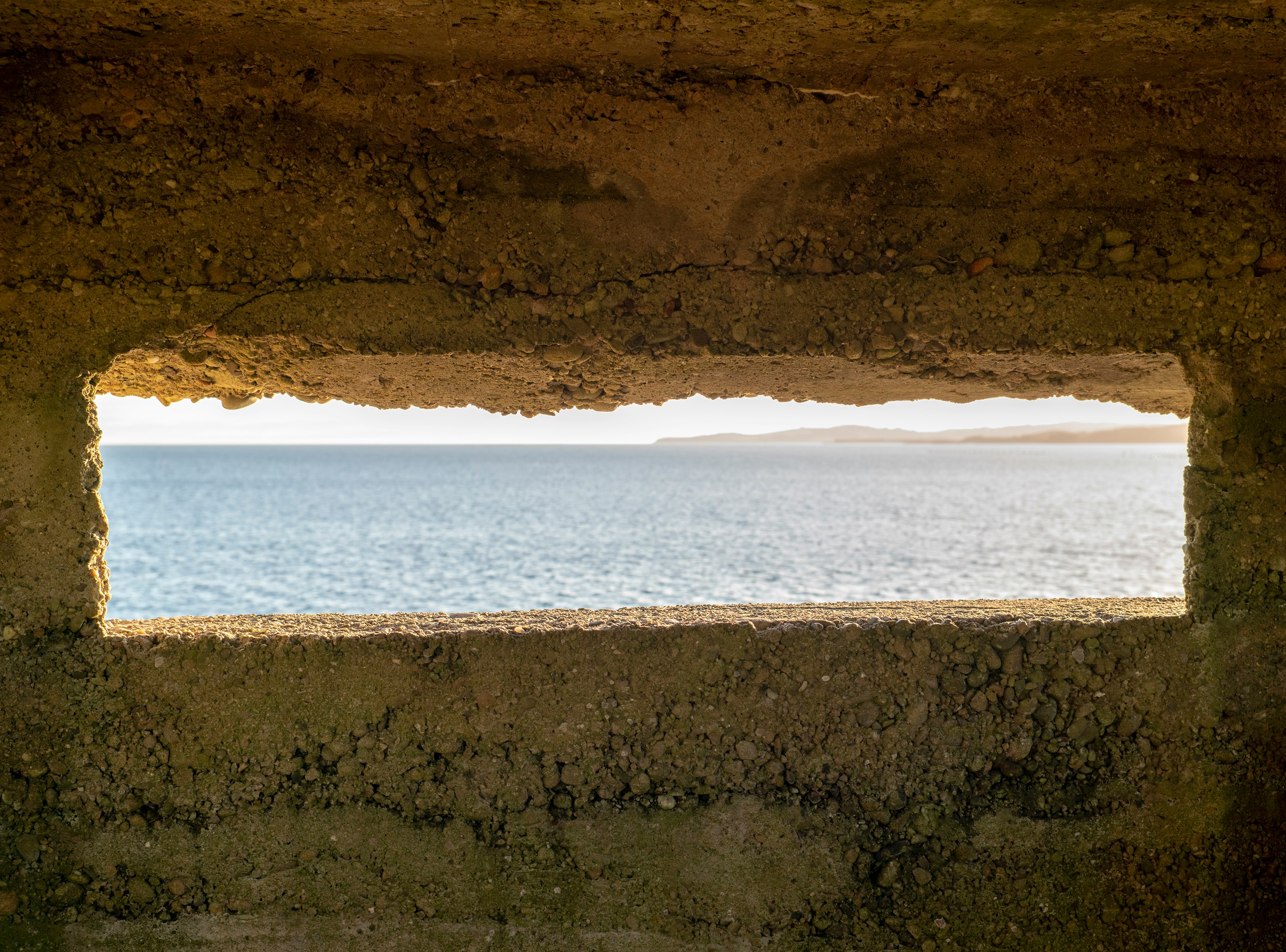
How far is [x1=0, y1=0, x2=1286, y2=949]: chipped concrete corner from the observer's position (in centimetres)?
213

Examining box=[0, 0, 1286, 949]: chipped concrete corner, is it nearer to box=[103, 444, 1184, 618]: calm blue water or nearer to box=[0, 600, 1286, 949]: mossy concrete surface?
box=[0, 600, 1286, 949]: mossy concrete surface

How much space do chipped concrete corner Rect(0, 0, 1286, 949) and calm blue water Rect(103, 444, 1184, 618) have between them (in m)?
7.06

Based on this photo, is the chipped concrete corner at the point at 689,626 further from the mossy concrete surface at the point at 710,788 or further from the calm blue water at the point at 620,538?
the calm blue water at the point at 620,538

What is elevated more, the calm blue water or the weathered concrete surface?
the weathered concrete surface

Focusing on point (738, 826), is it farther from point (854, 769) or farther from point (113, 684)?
point (113, 684)

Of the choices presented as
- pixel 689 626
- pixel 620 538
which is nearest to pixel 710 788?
pixel 689 626

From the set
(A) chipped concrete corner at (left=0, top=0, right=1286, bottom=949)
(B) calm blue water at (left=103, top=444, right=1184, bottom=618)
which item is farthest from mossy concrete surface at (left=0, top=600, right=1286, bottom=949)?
(B) calm blue water at (left=103, top=444, right=1184, bottom=618)

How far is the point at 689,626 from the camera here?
2211 millimetres

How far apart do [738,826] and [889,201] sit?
1.81 m

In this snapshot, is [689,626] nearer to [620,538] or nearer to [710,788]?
[710,788]

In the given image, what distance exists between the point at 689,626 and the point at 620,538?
115 feet

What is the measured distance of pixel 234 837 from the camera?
7.06 feet

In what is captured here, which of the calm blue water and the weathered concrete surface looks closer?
the weathered concrete surface

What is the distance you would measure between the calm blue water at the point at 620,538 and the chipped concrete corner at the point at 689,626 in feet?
23.2
